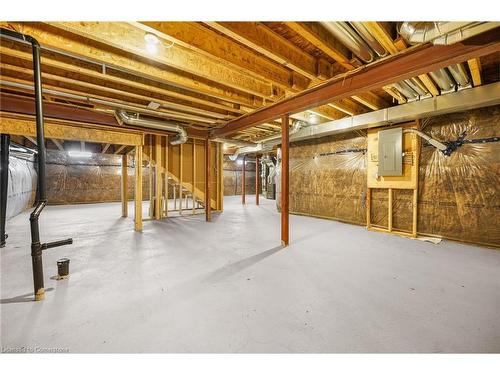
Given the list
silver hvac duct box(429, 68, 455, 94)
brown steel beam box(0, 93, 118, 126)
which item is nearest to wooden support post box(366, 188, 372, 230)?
silver hvac duct box(429, 68, 455, 94)

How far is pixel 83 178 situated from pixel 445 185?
37.2 feet

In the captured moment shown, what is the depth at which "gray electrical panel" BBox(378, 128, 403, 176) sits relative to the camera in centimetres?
397

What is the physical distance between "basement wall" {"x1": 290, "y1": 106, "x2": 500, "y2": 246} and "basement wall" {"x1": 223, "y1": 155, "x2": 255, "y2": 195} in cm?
841

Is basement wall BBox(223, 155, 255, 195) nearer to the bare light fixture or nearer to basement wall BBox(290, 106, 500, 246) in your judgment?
the bare light fixture

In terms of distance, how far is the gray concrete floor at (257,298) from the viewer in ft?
4.50

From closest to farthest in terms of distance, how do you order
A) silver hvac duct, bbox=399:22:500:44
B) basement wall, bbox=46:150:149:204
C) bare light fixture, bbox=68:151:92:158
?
silver hvac duct, bbox=399:22:500:44
bare light fixture, bbox=68:151:92:158
basement wall, bbox=46:150:149:204

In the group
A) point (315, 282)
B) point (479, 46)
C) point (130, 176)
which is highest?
point (479, 46)

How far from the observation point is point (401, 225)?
4133 mm

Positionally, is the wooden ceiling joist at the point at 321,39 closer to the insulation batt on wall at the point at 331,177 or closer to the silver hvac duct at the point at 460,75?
the silver hvac duct at the point at 460,75

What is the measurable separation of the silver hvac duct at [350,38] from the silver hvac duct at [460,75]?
1.34 m

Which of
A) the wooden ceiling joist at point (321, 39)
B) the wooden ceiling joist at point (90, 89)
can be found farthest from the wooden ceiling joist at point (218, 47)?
the wooden ceiling joist at point (90, 89)
